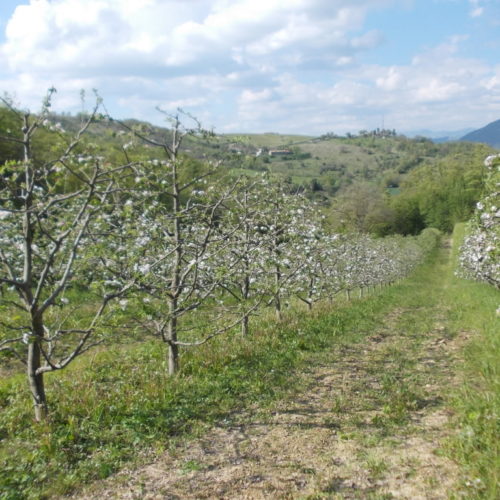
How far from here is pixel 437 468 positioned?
4293 mm

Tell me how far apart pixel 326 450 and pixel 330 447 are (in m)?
0.09

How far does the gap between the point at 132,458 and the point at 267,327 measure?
6.01 meters

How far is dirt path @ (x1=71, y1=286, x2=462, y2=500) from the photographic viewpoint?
416cm

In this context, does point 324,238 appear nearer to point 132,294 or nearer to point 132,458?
point 132,294

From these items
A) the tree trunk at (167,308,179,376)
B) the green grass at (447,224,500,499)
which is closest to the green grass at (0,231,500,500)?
the green grass at (447,224,500,499)

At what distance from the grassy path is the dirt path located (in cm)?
1

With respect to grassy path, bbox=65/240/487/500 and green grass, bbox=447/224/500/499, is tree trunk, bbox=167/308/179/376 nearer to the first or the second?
grassy path, bbox=65/240/487/500

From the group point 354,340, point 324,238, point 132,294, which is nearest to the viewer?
point 132,294

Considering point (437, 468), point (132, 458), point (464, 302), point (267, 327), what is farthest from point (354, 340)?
point (464, 302)

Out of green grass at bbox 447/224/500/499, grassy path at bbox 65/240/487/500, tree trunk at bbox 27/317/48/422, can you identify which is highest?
tree trunk at bbox 27/317/48/422

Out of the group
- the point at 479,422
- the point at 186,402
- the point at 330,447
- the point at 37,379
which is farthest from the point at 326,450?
the point at 37,379

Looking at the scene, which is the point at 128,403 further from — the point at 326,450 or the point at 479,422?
the point at 479,422

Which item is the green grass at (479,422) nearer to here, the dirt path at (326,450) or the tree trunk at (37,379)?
the dirt path at (326,450)

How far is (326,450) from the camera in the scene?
4.92 m
